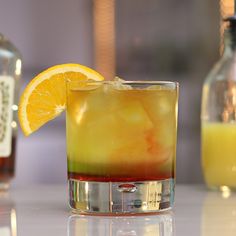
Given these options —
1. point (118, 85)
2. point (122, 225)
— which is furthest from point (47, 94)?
point (122, 225)

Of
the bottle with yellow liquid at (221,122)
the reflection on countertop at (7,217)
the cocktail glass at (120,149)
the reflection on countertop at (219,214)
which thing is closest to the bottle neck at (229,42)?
the bottle with yellow liquid at (221,122)

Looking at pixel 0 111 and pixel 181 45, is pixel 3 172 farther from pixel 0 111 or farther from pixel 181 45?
pixel 181 45

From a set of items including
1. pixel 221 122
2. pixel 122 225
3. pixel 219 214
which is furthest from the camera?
pixel 221 122

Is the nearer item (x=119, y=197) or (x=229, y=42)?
(x=119, y=197)

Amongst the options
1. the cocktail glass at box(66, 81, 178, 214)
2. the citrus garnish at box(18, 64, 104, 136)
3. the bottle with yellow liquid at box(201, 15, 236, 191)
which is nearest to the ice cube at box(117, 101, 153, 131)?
the cocktail glass at box(66, 81, 178, 214)

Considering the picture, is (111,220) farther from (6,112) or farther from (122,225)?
(6,112)

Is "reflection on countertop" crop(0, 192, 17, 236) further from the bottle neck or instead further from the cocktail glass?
the bottle neck

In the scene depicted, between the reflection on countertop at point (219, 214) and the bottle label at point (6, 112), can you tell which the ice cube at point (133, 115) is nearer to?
the reflection on countertop at point (219, 214)
